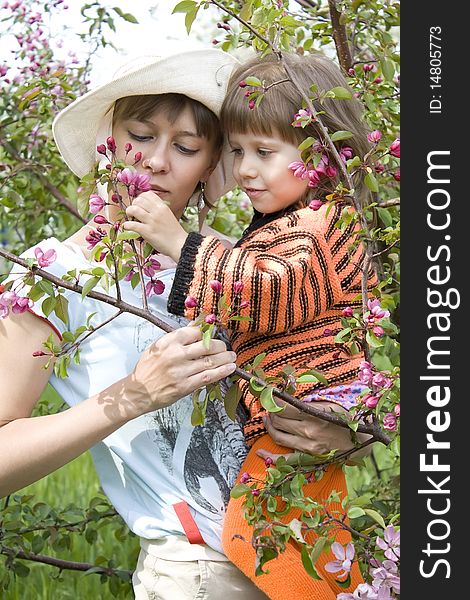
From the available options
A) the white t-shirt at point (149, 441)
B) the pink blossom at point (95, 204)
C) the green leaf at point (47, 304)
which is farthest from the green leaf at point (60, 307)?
the white t-shirt at point (149, 441)

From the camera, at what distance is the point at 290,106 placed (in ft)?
8.42

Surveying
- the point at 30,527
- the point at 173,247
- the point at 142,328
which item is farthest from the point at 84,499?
the point at 173,247

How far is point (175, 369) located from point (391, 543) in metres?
0.55

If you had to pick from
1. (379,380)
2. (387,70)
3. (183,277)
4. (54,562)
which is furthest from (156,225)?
(54,562)

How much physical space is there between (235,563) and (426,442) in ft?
1.83

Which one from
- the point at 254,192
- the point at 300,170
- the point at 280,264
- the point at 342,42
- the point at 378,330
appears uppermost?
the point at 342,42

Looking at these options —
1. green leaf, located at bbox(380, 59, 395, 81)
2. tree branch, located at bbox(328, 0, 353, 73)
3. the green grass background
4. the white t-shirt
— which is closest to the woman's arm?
the white t-shirt

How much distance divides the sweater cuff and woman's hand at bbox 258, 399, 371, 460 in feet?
1.09

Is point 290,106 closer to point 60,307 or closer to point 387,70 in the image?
point 387,70

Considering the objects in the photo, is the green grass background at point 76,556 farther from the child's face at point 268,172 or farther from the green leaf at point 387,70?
the green leaf at point 387,70

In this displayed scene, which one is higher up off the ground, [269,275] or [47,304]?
[269,275]

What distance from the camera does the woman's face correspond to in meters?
2.57

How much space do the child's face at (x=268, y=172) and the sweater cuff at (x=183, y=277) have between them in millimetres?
437

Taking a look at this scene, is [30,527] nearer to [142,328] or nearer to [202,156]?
[142,328]
